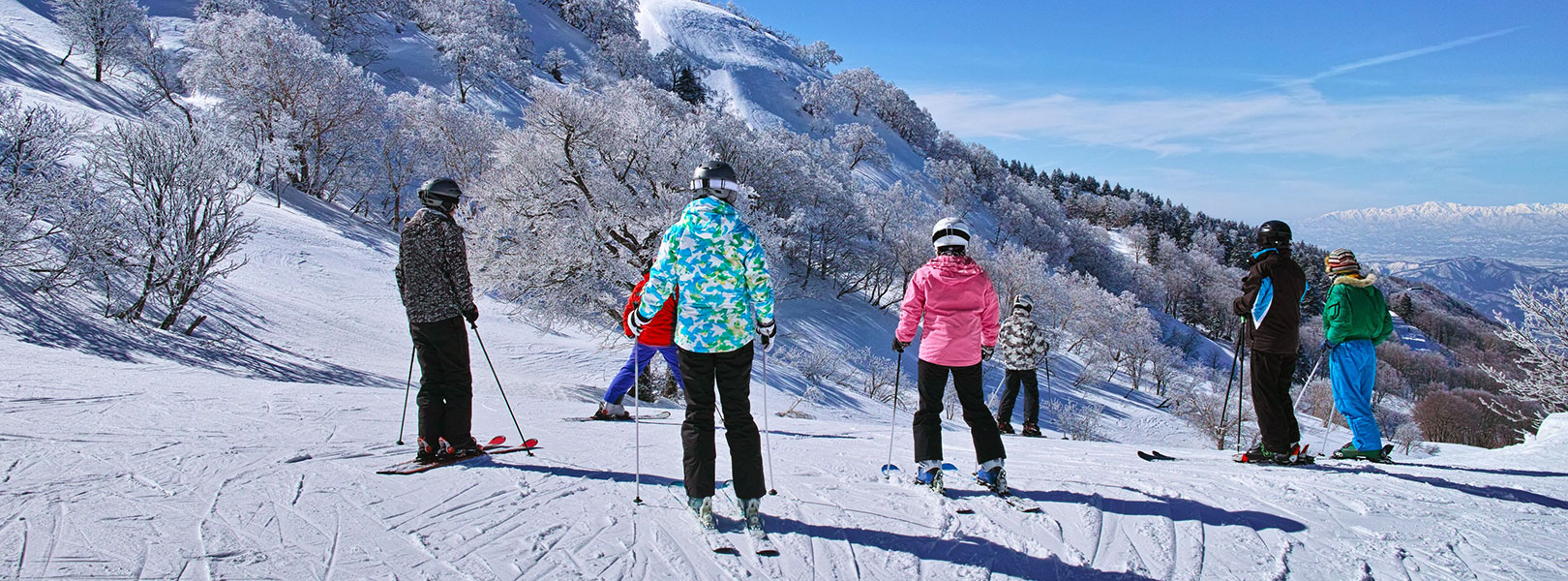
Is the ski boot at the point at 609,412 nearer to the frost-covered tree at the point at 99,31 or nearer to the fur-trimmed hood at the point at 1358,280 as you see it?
the fur-trimmed hood at the point at 1358,280

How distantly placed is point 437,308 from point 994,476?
3.94m

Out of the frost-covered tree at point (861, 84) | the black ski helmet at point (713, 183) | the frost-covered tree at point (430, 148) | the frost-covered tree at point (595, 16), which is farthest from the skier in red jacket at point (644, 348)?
the frost-covered tree at point (595, 16)

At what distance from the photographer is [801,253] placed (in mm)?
41406

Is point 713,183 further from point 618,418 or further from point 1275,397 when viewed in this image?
point 1275,397

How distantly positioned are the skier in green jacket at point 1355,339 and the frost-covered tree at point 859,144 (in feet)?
217

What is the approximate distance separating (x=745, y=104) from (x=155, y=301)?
7186 cm

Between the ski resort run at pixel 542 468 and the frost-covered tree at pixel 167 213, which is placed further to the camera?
the frost-covered tree at pixel 167 213

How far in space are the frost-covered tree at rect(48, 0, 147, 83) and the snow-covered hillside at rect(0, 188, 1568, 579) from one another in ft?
130

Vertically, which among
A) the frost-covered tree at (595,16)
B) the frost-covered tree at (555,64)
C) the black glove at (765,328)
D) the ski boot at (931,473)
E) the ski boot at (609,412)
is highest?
the frost-covered tree at (595,16)

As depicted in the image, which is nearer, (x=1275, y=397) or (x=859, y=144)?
(x=1275, y=397)

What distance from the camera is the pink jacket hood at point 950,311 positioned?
447 centimetres

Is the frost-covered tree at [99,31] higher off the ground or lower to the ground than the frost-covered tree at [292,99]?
higher

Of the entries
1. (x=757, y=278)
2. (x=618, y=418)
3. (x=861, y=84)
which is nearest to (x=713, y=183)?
(x=757, y=278)

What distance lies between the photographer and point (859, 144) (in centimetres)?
7312
